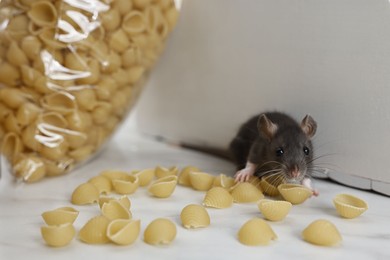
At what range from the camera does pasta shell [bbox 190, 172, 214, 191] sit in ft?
4.10

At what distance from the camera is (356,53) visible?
1.21 m

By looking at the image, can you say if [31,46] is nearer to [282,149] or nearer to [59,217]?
[59,217]

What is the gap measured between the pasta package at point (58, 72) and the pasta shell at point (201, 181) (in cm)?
32

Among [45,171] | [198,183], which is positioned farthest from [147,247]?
[45,171]

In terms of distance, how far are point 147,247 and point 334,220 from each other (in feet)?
1.25

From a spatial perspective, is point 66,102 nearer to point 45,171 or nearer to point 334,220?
point 45,171

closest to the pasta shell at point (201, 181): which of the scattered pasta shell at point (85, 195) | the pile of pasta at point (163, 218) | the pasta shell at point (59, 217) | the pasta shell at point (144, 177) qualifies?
the pile of pasta at point (163, 218)

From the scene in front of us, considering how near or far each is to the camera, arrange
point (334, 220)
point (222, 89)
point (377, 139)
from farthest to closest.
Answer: point (222, 89) → point (377, 139) → point (334, 220)

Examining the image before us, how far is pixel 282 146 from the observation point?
4.02 feet

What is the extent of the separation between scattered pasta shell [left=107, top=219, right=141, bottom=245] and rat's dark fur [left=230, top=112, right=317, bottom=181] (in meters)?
0.40

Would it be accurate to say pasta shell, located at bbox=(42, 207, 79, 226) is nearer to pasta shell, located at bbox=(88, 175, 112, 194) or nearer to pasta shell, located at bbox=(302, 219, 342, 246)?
pasta shell, located at bbox=(88, 175, 112, 194)

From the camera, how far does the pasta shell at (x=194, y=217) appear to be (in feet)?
3.28

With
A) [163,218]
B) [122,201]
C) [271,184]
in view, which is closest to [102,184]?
[122,201]

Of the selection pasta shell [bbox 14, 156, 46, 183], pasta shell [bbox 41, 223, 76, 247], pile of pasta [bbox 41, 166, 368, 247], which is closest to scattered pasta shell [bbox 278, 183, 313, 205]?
pile of pasta [bbox 41, 166, 368, 247]
